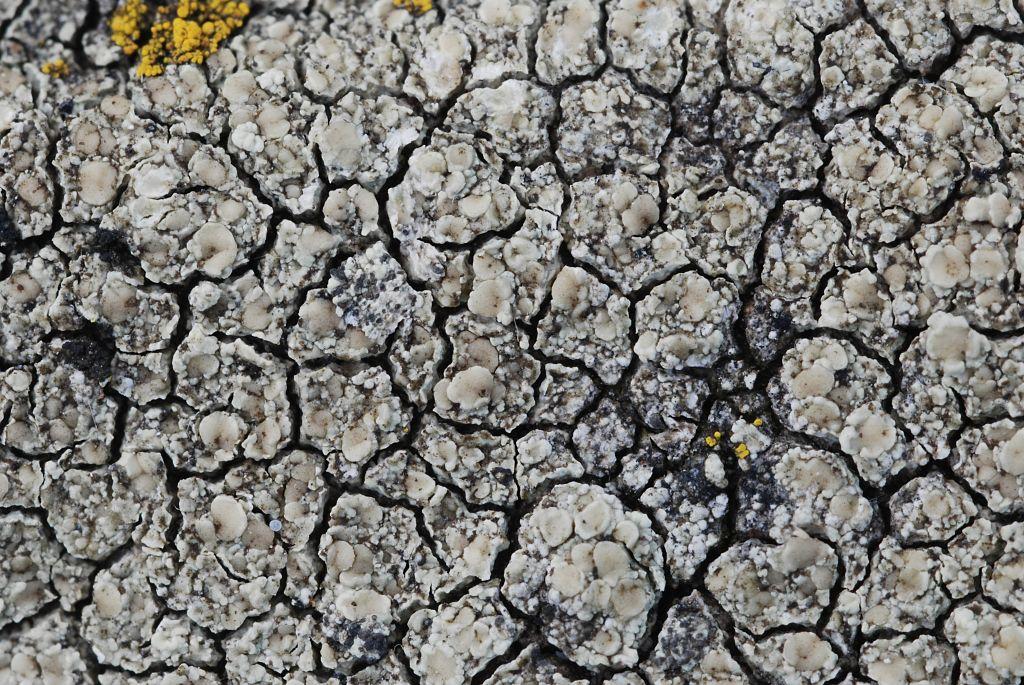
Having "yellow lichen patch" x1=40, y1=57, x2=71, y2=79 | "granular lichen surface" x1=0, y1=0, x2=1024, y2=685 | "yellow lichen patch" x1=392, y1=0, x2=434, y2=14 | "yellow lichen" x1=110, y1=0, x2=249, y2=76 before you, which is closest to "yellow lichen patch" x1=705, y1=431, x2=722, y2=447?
"granular lichen surface" x1=0, y1=0, x2=1024, y2=685

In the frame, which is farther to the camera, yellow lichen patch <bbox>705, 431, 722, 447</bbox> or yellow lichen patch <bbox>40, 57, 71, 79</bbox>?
yellow lichen patch <bbox>40, 57, 71, 79</bbox>

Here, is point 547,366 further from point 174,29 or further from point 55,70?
point 55,70

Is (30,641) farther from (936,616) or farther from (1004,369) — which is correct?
(1004,369)

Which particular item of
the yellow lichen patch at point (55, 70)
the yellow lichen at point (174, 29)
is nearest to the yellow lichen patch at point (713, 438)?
the yellow lichen at point (174, 29)

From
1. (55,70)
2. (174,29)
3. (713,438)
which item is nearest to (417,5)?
(174,29)

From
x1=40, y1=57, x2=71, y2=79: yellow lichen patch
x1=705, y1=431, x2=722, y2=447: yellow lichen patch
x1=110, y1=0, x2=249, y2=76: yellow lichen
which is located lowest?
x1=705, y1=431, x2=722, y2=447: yellow lichen patch

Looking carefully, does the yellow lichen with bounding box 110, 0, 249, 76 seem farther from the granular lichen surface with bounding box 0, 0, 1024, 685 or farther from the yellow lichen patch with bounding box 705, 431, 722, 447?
the yellow lichen patch with bounding box 705, 431, 722, 447
